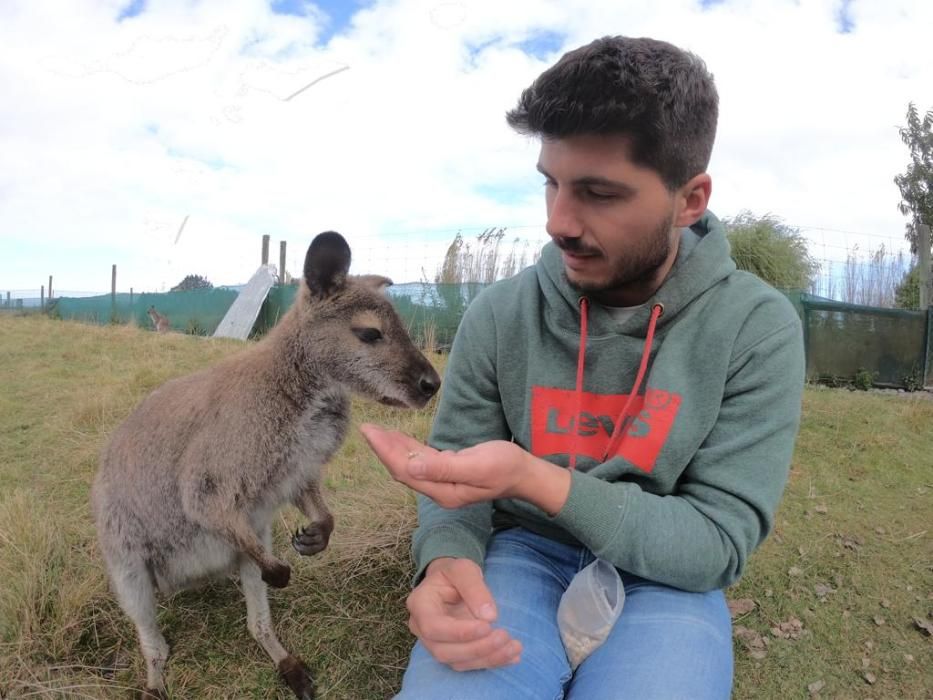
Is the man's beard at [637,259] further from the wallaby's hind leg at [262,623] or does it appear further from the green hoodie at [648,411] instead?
the wallaby's hind leg at [262,623]

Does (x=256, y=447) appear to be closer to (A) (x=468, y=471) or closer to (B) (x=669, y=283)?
(A) (x=468, y=471)

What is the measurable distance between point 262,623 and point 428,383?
107 cm

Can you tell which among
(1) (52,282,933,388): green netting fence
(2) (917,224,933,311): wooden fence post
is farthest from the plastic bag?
(2) (917,224,933,311): wooden fence post

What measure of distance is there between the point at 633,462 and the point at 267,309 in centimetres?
1048

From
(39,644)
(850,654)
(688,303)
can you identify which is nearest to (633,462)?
(688,303)

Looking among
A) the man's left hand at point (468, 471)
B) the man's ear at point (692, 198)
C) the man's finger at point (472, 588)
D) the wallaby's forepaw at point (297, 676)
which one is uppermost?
the man's ear at point (692, 198)

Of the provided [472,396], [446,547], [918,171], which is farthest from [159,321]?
[918,171]

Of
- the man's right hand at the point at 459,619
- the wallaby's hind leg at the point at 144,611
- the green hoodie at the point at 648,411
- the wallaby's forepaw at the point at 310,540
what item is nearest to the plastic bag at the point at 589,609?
the green hoodie at the point at 648,411

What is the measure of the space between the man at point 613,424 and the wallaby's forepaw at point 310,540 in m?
0.47

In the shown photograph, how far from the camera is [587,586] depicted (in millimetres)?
1733

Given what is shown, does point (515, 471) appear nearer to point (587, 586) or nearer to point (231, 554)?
point (587, 586)

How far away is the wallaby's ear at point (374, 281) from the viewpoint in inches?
103

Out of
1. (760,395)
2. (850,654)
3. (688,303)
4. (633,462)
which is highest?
(688,303)

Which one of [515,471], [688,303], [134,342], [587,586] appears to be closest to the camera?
[515,471]
